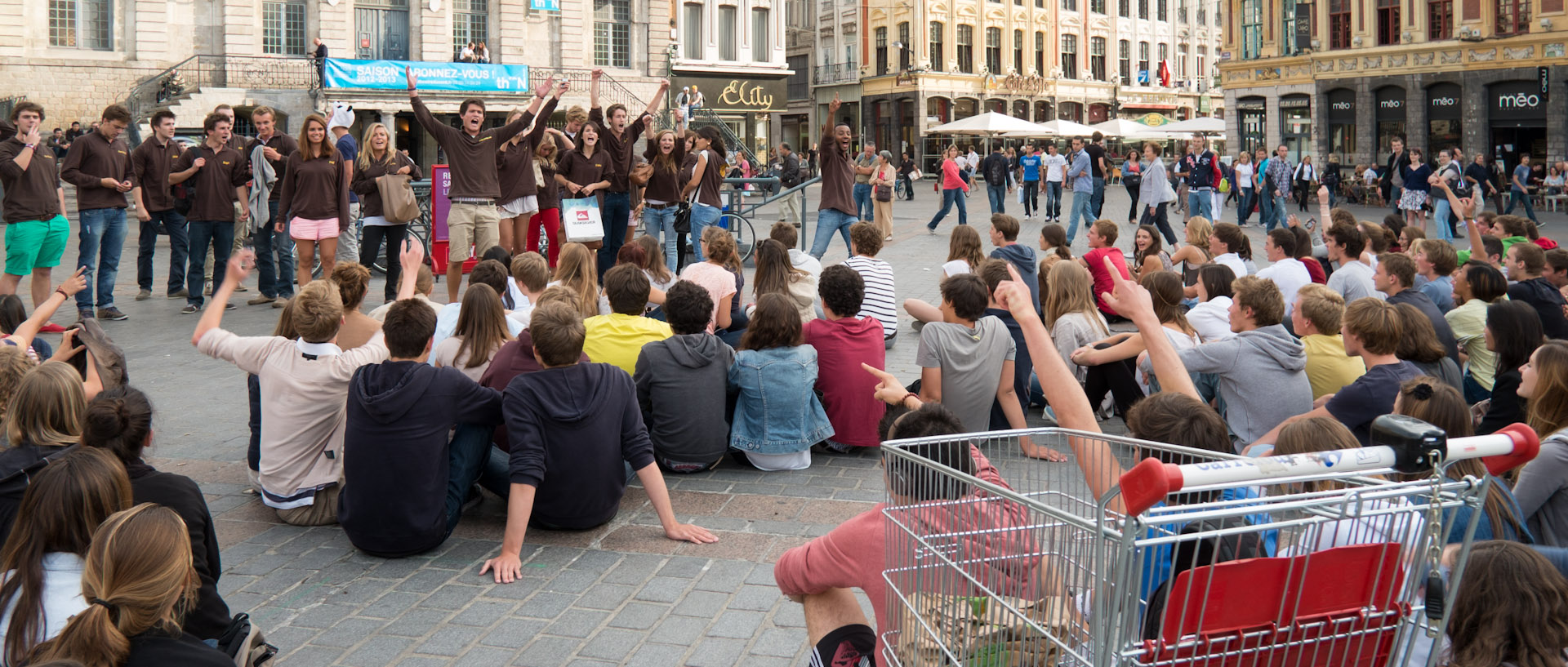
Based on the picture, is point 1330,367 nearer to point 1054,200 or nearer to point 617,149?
point 617,149

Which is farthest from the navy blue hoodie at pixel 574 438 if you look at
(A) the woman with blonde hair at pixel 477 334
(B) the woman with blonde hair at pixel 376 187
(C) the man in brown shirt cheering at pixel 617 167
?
(C) the man in brown shirt cheering at pixel 617 167

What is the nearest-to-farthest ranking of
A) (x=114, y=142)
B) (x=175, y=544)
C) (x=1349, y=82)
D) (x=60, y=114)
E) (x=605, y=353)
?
1. (x=175, y=544)
2. (x=605, y=353)
3. (x=114, y=142)
4. (x=60, y=114)
5. (x=1349, y=82)

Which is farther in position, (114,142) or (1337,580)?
(114,142)

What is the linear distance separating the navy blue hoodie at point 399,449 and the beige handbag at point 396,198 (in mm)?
6686

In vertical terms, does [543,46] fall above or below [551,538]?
above

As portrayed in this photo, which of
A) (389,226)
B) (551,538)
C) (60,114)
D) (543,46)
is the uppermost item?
(543,46)

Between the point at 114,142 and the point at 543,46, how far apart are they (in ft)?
102

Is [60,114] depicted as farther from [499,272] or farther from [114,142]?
[499,272]

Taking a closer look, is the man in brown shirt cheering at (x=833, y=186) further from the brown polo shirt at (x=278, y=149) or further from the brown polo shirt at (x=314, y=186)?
the brown polo shirt at (x=278, y=149)

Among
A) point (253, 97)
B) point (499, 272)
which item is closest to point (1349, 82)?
point (253, 97)

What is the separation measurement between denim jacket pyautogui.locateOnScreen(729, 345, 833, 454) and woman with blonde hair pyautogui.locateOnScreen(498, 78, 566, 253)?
5.79 metres

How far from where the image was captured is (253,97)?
35.1 metres

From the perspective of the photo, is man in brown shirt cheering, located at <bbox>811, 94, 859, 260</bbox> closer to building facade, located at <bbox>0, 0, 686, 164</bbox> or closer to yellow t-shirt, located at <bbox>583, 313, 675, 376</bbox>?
yellow t-shirt, located at <bbox>583, 313, 675, 376</bbox>

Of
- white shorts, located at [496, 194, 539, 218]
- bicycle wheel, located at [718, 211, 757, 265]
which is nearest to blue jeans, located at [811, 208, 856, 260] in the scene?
bicycle wheel, located at [718, 211, 757, 265]
